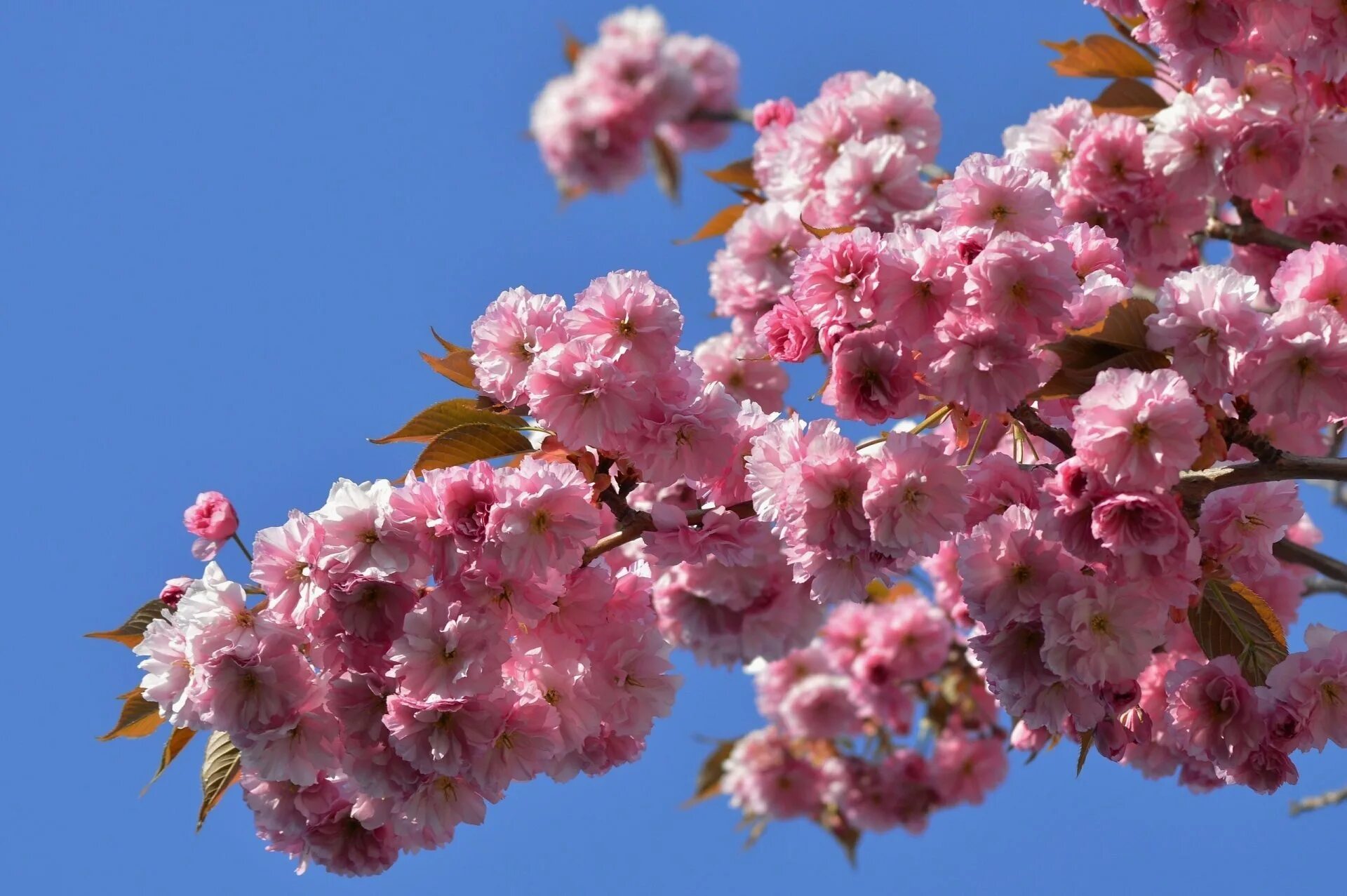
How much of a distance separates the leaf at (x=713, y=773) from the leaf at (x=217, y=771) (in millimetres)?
3935

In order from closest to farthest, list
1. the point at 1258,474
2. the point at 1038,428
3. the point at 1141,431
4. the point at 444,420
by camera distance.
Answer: the point at 1141,431, the point at 1258,474, the point at 1038,428, the point at 444,420

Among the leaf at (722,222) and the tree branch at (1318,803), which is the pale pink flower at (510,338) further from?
the tree branch at (1318,803)

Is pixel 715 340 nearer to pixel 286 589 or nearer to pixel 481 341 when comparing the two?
pixel 481 341

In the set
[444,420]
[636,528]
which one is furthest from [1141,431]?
[444,420]

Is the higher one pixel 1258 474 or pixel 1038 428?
pixel 1038 428

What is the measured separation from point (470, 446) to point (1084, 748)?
1210 millimetres

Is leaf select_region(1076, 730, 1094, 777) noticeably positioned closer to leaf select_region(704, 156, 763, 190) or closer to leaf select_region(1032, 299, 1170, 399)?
leaf select_region(1032, 299, 1170, 399)

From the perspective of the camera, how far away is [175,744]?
2.41 m

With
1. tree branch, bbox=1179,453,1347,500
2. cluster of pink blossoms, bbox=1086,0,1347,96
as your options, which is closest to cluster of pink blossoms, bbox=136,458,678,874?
tree branch, bbox=1179,453,1347,500

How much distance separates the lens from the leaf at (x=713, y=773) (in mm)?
6098

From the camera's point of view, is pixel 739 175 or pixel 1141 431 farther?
pixel 739 175

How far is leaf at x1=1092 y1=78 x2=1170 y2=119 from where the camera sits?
3428mm

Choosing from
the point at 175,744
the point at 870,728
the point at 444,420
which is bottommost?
the point at 175,744

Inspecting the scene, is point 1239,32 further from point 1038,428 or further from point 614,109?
point 614,109
